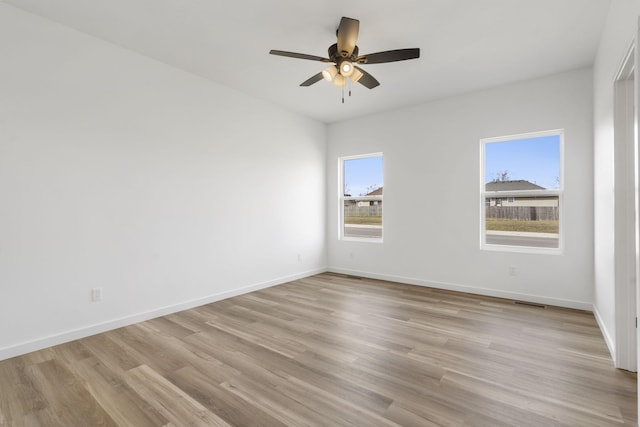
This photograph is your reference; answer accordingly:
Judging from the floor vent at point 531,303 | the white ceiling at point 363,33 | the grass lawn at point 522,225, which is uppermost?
the white ceiling at point 363,33

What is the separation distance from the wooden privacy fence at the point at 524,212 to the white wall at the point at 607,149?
0.57 m

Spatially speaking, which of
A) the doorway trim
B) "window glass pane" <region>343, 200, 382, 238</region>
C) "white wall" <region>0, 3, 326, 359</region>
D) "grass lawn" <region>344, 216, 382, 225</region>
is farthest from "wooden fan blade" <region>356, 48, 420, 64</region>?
"grass lawn" <region>344, 216, 382, 225</region>

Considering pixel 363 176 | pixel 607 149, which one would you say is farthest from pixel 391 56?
pixel 363 176

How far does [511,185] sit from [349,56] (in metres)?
2.94

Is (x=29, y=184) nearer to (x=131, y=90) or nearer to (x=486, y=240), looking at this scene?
(x=131, y=90)

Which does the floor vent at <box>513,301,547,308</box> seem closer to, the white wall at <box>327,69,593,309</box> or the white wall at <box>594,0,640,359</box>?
the white wall at <box>327,69,593,309</box>

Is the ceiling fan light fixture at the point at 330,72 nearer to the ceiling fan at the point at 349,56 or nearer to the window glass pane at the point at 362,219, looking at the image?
the ceiling fan at the point at 349,56

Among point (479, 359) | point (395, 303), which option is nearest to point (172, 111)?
point (395, 303)

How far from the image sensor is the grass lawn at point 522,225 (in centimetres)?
397

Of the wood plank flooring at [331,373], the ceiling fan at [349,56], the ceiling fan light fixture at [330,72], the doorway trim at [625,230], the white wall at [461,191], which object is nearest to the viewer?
the wood plank flooring at [331,373]

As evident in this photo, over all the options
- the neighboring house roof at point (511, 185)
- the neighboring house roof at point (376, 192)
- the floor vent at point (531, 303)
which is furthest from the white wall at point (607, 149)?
the neighboring house roof at point (376, 192)

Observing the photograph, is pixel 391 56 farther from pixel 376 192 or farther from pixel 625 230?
pixel 376 192

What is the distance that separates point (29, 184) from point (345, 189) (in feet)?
14.5

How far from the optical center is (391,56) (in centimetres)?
257
